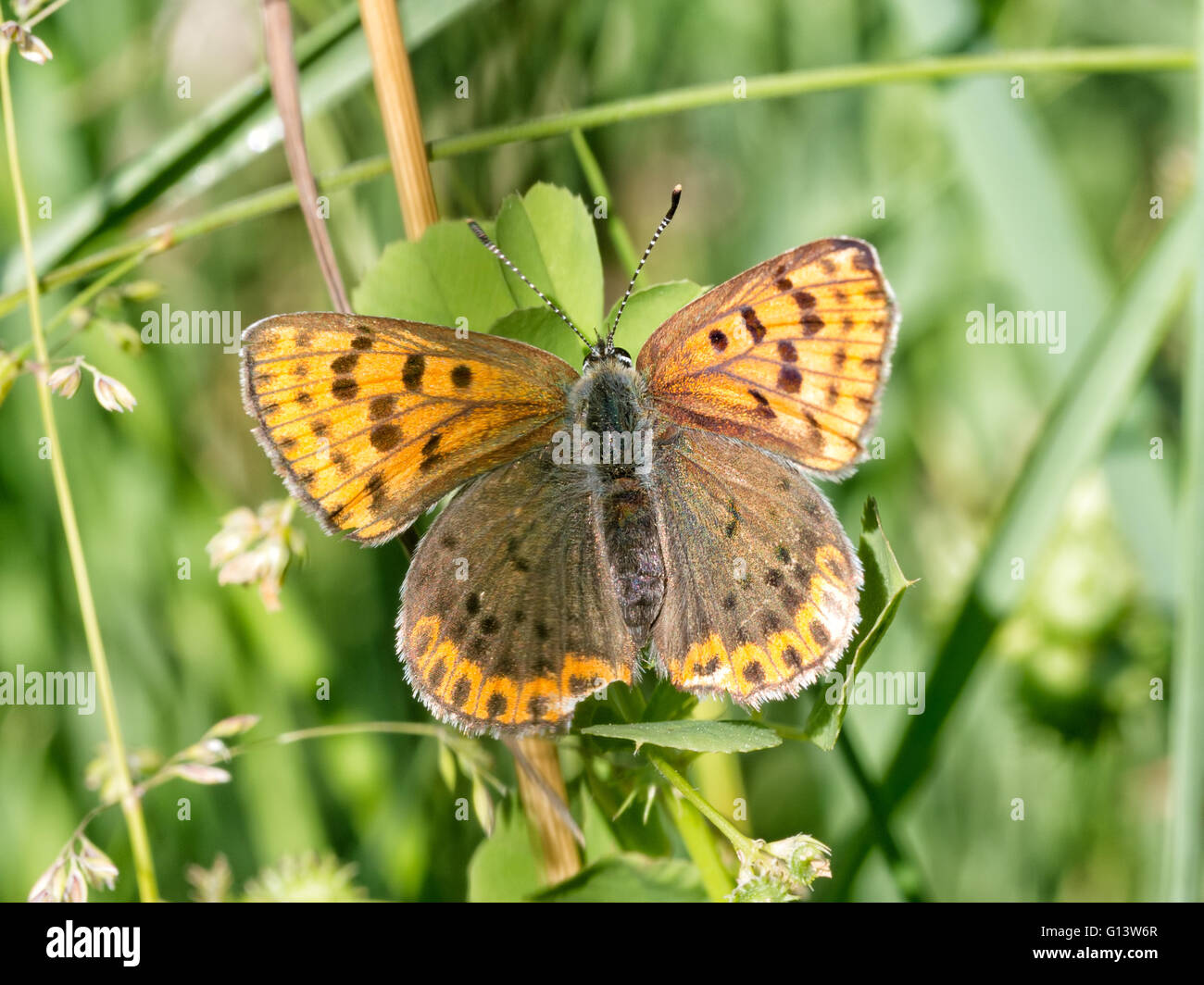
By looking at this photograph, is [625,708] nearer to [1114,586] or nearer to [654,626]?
[654,626]

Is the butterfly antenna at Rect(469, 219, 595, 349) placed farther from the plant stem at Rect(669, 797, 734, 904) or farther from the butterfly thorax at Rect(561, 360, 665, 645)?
the plant stem at Rect(669, 797, 734, 904)

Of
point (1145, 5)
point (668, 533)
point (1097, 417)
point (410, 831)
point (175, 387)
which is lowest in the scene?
point (410, 831)

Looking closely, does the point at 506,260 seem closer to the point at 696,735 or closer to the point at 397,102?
the point at 397,102

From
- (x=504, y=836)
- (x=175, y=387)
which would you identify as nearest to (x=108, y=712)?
(x=504, y=836)

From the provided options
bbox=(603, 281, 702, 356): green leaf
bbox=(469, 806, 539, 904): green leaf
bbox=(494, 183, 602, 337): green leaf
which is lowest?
bbox=(469, 806, 539, 904): green leaf

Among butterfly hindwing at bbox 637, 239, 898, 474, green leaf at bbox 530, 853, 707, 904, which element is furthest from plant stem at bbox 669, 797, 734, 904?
butterfly hindwing at bbox 637, 239, 898, 474

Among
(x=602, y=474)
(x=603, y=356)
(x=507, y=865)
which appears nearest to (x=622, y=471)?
(x=602, y=474)

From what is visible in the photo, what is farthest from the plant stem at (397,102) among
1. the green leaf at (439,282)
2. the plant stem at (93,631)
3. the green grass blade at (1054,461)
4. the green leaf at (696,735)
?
the green grass blade at (1054,461)
